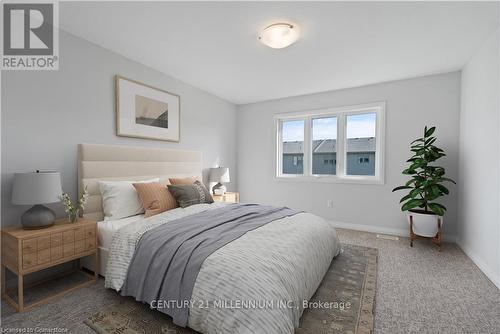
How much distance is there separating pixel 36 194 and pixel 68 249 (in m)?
0.54

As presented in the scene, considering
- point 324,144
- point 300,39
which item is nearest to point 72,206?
point 300,39

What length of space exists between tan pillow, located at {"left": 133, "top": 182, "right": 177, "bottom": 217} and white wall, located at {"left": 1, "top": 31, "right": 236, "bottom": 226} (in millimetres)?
692

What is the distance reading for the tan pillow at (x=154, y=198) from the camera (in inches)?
102

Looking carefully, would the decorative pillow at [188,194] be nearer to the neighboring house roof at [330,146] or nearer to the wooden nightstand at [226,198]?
the wooden nightstand at [226,198]

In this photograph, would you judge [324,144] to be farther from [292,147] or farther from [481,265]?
[481,265]

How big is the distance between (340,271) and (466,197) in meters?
2.10

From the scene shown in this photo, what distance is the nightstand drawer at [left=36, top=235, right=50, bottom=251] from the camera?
1.85 m

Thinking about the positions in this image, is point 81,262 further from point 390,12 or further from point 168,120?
point 390,12

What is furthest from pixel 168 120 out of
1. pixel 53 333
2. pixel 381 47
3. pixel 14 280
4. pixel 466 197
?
pixel 466 197

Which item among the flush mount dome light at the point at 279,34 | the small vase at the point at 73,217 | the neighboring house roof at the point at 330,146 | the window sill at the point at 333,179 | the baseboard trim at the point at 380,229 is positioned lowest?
the baseboard trim at the point at 380,229

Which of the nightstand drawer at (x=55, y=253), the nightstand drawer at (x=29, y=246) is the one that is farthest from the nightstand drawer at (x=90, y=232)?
the nightstand drawer at (x=29, y=246)

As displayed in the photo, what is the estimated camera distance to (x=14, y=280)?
6.87 ft

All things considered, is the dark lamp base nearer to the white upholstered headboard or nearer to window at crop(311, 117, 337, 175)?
the white upholstered headboard

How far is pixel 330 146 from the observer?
436 centimetres
